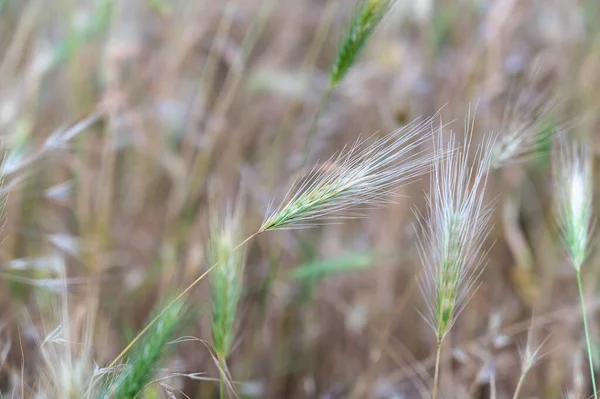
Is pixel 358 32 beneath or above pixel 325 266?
above

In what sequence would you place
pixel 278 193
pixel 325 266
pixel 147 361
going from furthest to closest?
pixel 278 193 → pixel 325 266 → pixel 147 361


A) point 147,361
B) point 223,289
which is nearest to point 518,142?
point 223,289

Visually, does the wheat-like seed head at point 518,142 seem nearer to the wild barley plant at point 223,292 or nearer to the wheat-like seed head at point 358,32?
the wheat-like seed head at point 358,32

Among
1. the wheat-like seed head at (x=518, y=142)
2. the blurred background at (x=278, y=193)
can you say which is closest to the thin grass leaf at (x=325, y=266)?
the blurred background at (x=278, y=193)

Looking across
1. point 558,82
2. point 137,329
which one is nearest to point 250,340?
point 137,329

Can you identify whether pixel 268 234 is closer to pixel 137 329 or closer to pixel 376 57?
pixel 137 329

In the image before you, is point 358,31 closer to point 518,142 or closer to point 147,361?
point 518,142
